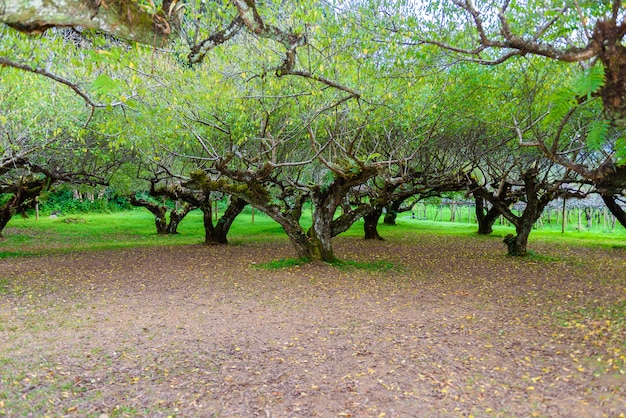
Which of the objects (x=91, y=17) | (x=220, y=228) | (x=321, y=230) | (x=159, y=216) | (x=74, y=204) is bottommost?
(x=220, y=228)

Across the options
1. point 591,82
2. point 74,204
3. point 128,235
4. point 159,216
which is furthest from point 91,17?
point 74,204

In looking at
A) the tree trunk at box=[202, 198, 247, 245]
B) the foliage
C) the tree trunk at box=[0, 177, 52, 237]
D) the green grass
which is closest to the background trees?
the tree trunk at box=[0, 177, 52, 237]

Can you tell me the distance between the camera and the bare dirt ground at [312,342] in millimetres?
5094

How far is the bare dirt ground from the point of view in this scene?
201 inches

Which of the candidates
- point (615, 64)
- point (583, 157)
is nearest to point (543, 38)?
point (615, 64)

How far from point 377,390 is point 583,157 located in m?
13.4

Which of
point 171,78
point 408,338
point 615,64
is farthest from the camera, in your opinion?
point 171,78

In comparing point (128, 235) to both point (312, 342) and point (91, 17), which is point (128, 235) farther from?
point (91, 17)

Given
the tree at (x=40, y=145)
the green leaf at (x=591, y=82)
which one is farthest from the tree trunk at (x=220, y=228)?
the green leaf at (x=591, y=82)

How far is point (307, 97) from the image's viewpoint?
10.7m

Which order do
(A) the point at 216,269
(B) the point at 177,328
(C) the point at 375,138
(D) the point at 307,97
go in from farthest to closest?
(C) the point at 375,138 → (A) the point at 216,269 → (D) the point at 307,97 → (B) the point at 177,328

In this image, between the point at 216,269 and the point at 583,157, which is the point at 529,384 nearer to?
the point at 216,269

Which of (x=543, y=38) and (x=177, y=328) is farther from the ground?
(x=543, y=38)

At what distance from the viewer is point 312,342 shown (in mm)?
7223
